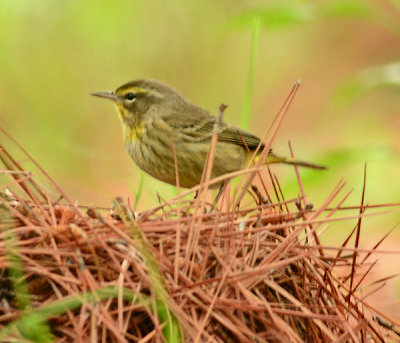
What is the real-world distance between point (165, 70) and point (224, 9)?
146cm

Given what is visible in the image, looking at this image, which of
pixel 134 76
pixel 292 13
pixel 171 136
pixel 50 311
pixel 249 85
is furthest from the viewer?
pixel 134 76

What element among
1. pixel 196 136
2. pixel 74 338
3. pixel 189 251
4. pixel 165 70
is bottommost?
pixel 74 338

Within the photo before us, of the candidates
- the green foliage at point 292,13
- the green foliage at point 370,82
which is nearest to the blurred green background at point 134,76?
the green foliage at point 370,82

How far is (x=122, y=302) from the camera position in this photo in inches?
100

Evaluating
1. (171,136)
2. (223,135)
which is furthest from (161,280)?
(223,135)

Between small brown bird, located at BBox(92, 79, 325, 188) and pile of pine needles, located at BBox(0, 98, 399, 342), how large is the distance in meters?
2.64

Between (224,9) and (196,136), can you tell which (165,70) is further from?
(196,136)

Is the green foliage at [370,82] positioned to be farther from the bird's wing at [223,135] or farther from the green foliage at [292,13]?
the bird's wing at [223,135]

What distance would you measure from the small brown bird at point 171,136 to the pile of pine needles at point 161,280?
2639 millimetres

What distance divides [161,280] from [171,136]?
3.39 m

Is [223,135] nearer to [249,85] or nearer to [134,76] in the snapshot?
[249,85]

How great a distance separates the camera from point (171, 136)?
5.97 m

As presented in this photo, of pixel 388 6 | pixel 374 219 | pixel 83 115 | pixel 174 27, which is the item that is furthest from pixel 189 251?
pixel 388 6

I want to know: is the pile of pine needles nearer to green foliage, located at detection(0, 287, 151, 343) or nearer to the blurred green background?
green foliage, located at detection(0, 287, 151, 343)
